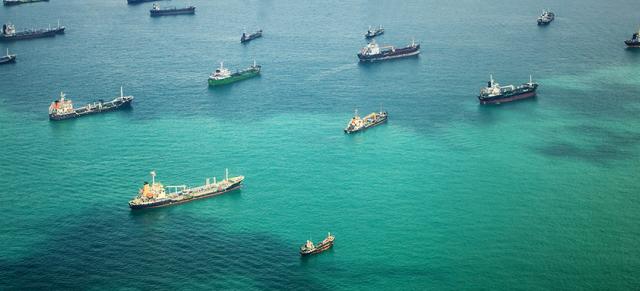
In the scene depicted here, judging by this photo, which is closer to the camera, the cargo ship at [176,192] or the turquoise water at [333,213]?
the turquoise water at [333,213]

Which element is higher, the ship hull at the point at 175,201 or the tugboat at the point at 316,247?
the ship hull at the point at 175,201

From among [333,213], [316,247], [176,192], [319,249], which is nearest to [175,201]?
Answer: [176,192]

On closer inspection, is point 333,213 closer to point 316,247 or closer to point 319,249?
point 319,249

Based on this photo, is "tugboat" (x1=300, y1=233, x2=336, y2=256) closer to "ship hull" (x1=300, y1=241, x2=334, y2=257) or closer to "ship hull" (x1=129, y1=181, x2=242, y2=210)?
"ship hull" (x1=300, y1=241, x2=334, y2=257)

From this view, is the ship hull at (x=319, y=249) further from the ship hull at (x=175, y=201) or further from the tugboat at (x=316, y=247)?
the ship hull at (x=175, y=201)

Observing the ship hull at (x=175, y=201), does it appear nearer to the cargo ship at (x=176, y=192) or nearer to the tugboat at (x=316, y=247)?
the cargo ship at (x=176, y=192)

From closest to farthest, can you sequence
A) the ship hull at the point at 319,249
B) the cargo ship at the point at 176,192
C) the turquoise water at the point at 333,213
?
the turquoise water at the point at 333,213 → the ship hull at the point at 319,249 → the cargo ship at the point at 176,192

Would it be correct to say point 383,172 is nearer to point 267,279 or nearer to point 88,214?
point 267,279

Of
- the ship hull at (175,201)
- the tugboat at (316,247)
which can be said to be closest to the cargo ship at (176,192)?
the ship hull at (175,201)

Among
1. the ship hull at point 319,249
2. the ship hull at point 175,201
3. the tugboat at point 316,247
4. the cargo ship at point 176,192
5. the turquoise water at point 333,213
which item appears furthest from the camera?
the cargo ship at point 176,192
